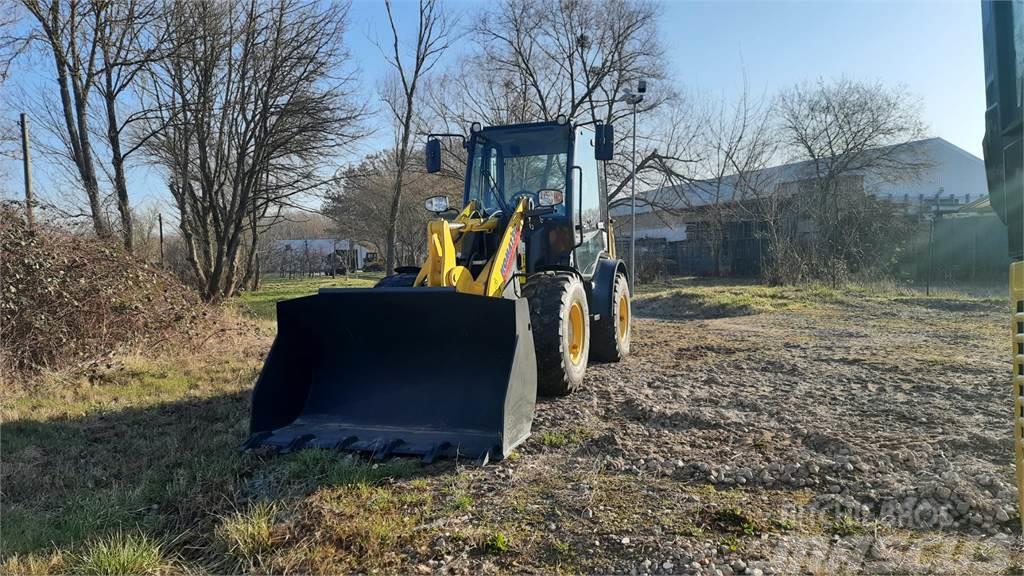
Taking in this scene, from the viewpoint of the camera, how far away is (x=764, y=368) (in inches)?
267

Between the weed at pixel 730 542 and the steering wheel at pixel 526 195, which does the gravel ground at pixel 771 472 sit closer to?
the weed at pixel 730 542

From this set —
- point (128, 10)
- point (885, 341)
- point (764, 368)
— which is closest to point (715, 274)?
point (885, 341)

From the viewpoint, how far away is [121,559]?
2611 mm

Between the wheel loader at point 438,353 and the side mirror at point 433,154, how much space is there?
41.4 inches

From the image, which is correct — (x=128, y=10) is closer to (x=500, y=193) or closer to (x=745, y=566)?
(x=500, y=193)

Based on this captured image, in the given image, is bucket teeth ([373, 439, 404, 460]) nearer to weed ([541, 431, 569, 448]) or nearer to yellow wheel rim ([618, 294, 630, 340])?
weed ([541, 431, 569, 448])

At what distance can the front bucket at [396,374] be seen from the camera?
13.5 ft

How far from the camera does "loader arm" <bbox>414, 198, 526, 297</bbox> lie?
4.60 meters

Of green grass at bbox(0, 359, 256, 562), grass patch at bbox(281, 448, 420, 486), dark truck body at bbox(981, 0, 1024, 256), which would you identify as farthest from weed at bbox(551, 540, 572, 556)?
dark truck body at bbox(981, 0, 1024, 256)

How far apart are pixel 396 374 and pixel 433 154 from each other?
289 centimetres

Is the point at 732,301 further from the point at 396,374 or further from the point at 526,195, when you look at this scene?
the point at 396,374

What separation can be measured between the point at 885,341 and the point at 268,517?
8490mm

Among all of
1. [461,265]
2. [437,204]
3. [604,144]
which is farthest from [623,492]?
[604,144]

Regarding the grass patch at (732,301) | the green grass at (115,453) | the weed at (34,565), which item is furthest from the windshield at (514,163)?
the grass patch at (732,301)
